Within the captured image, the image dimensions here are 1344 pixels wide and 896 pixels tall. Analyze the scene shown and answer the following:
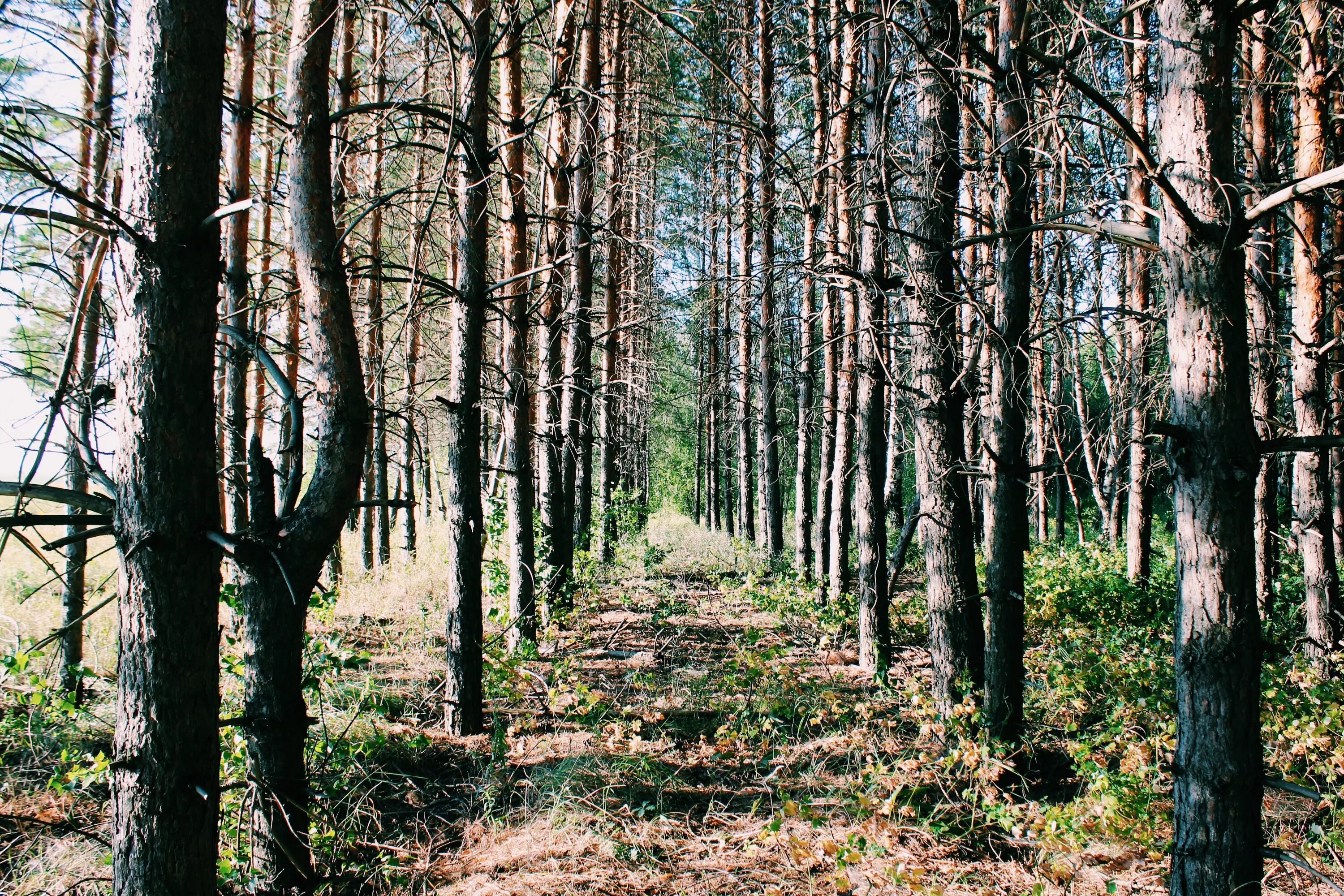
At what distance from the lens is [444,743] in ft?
17.7

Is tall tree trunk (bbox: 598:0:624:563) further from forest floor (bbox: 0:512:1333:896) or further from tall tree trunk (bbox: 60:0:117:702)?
tall tree trunk (bbox: 60:0:117:702)

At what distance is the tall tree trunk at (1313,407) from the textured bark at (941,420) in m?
3.62

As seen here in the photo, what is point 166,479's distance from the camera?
8.14ft

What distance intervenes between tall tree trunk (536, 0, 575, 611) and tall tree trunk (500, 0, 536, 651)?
12.7 inches

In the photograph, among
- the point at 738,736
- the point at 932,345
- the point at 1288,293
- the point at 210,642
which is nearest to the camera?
the point at 210,642

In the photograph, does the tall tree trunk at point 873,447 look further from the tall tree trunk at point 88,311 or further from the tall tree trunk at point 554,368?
the tall tree trunk at point 88,311

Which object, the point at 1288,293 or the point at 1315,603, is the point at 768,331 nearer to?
the point at 1315,603

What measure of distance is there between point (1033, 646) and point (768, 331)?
5.80 meters

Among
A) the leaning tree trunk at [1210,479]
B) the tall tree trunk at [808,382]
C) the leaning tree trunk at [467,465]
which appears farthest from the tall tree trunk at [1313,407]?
the leaning tree trunk at [467,465]

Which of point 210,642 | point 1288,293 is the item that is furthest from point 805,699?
point 1288,293

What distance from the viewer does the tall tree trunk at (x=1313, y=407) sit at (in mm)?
6539

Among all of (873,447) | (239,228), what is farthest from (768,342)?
(239,228)

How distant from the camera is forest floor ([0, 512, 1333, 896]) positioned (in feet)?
12.8

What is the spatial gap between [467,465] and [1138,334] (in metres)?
7.15
